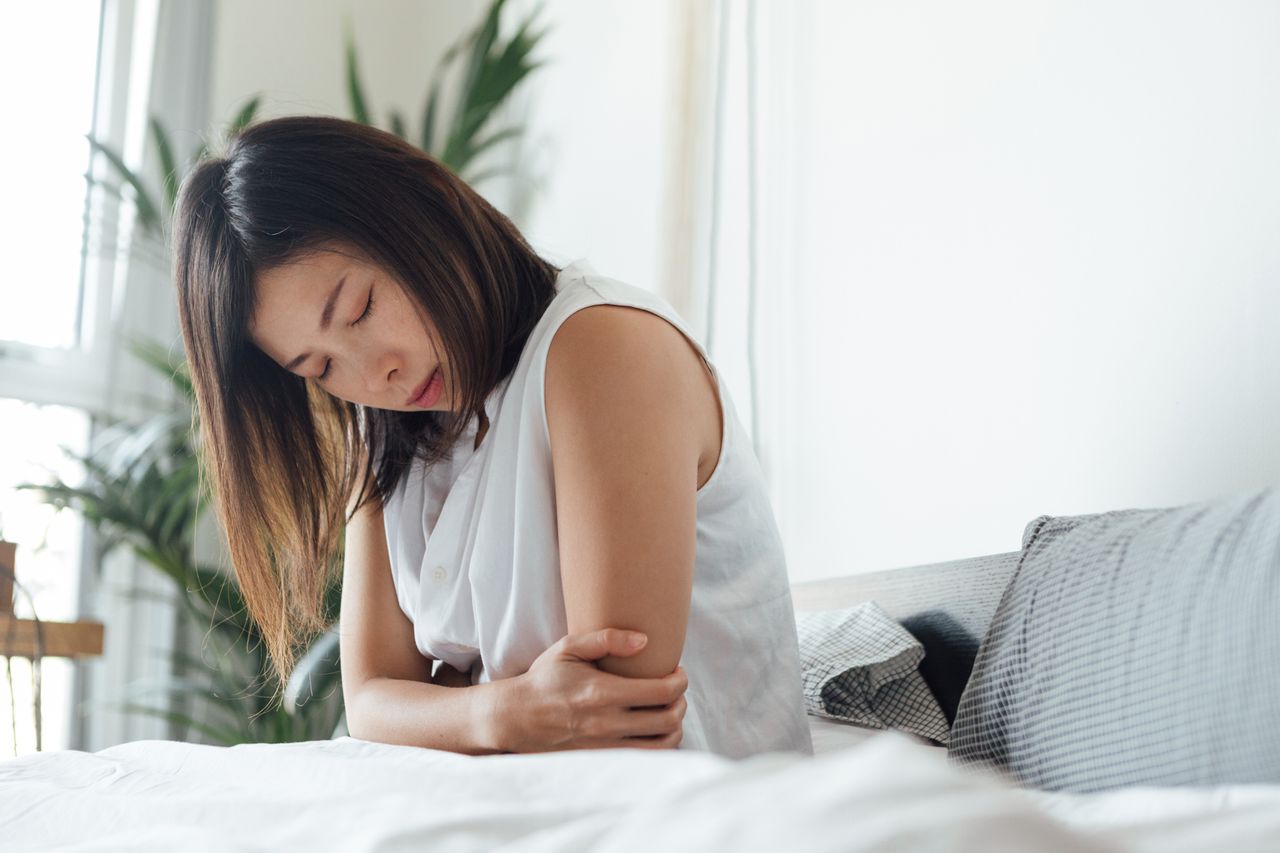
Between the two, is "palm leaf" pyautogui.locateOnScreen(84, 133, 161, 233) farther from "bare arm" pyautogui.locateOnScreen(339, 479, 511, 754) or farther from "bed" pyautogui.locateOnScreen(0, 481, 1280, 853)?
"bed" pyautogui.locateOnScreen(0, 481, 1280, 853)

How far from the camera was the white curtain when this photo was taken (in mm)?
1161

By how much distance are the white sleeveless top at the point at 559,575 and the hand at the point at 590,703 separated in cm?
Result: 11

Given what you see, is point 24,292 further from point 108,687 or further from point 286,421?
point 286,421

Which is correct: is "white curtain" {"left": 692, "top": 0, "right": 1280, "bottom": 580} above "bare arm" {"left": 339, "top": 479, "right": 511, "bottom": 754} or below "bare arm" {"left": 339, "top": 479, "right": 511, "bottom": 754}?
above

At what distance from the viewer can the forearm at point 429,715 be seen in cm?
96

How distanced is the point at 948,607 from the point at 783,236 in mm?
771

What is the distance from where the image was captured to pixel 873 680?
1.27m

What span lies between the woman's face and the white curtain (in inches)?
27.9

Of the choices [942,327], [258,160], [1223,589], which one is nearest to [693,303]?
[942,327]

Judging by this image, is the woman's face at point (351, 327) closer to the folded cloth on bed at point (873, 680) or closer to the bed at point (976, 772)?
the bed at point (976, 772)

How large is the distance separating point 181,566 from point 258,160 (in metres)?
1.41

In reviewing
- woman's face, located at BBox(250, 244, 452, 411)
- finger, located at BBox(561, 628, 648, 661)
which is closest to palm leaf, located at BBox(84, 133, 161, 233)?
woman's face, located at BBox(250, 244, 452, 411)

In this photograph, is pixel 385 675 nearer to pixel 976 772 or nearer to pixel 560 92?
pixel 976 772

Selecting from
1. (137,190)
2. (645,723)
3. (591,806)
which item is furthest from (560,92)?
(591,806)
